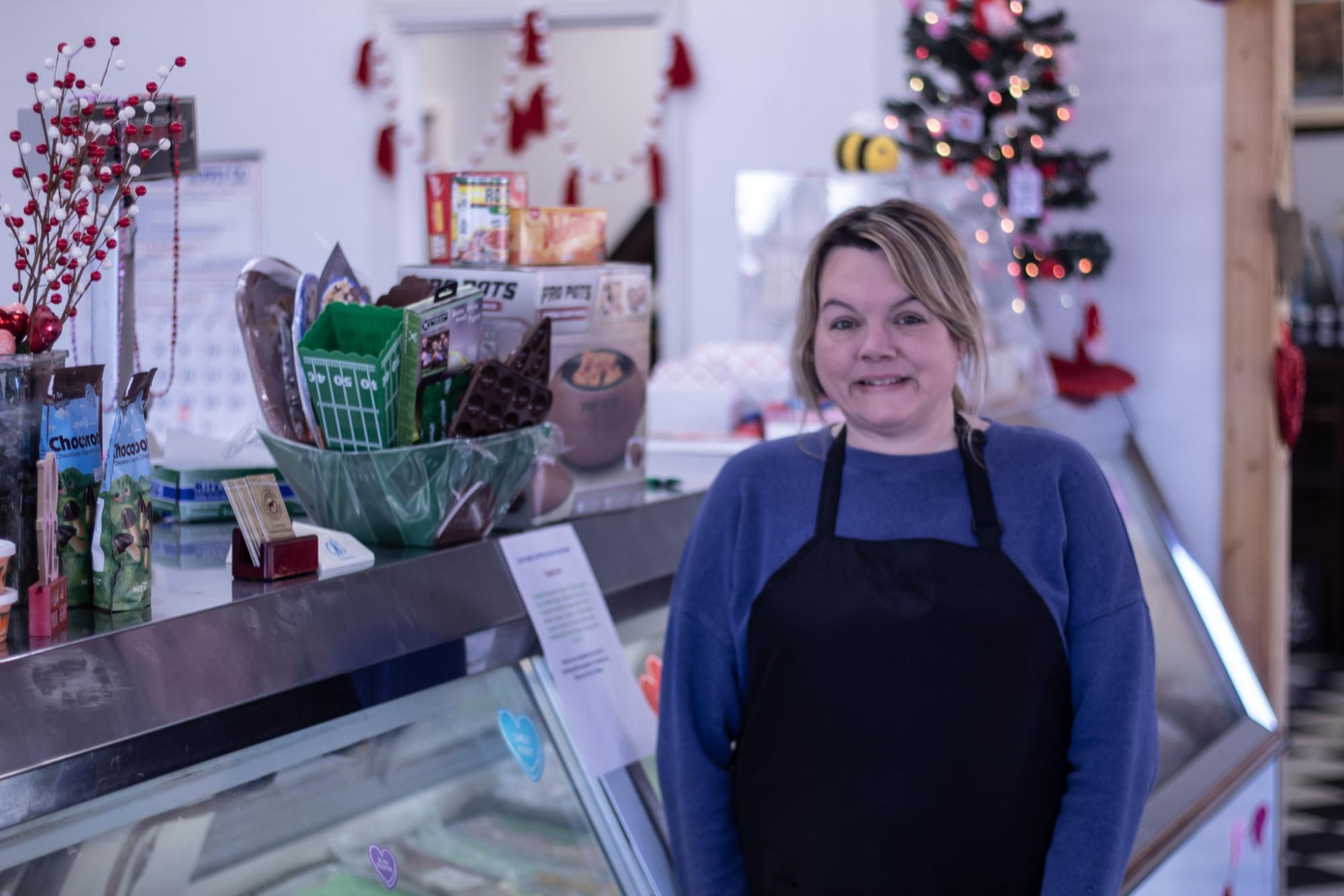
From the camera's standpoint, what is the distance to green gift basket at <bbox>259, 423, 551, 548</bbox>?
162 cm

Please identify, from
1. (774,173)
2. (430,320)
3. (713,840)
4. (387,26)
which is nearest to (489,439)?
(430,320)

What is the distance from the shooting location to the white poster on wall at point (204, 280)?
4.05 meters

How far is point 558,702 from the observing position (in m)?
1.74

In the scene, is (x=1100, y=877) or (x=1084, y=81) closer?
(x=1100, y=877)

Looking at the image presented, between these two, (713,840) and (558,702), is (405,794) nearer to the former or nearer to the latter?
(558,702)

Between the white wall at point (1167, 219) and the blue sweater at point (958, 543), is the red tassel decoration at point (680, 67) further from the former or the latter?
the blue sweater at point (958, 543)

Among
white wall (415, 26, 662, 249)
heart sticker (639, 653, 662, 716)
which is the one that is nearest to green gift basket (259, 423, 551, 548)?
heart sticker (639, 653, 662, 716)

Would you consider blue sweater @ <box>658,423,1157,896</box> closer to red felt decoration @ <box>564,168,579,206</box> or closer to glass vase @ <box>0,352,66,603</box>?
glass vase @ <box>0,352,66,603</box>

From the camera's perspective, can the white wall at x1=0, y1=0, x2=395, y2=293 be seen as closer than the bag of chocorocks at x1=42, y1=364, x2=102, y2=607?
No

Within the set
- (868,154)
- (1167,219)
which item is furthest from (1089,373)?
(868,154)

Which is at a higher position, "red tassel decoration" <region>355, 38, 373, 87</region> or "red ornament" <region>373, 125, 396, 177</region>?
"red tassel decoration" <region>355, 38, 373, 87</region>

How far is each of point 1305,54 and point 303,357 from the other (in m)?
7.38

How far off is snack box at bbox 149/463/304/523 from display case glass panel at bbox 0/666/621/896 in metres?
0.39

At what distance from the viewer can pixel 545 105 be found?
683 cm
